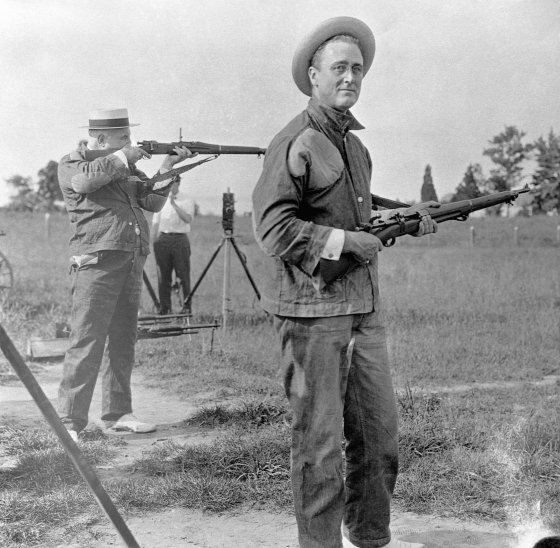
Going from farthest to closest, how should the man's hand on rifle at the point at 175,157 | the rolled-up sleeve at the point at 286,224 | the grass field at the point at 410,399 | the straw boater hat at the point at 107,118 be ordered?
the man's hand on rifle at the point at 175,157 → the straw boater hat at the point at 107,118 → the grass field at the point at 410,399 → the rolled-up sleeve at the point at 286,224

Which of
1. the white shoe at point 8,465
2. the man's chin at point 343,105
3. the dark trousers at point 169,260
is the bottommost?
the white shoe at point 8,465

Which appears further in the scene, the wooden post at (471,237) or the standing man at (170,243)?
the wooden post at (471,237)

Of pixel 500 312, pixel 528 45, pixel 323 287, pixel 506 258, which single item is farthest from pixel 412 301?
pixel 323 287

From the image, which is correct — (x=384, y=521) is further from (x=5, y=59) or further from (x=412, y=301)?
(x=412, y=301)

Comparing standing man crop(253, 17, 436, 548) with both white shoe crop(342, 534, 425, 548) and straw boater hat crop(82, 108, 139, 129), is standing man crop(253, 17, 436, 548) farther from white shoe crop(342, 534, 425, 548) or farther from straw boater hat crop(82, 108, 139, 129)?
straw boater hat crop(82, 108, 139, 129)

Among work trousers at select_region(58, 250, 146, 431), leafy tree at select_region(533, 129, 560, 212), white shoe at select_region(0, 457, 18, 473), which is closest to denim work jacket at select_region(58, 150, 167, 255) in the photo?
work trousers at select_region(58, 250, 146, 431)

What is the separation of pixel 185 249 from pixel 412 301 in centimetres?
316

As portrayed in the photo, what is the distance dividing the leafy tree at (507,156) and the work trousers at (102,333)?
15.2ft

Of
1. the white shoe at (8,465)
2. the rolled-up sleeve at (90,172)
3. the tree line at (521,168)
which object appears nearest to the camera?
the white shoe at (8,465)

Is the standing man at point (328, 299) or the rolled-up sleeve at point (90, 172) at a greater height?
the rolled-up sleeve at point (90, 172)

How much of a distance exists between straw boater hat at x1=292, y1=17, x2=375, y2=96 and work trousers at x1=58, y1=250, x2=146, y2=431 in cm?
251

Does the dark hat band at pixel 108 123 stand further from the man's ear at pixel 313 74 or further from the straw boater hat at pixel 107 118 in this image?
the man's ear at pixel 313 74

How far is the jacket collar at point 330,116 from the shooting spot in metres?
3.06

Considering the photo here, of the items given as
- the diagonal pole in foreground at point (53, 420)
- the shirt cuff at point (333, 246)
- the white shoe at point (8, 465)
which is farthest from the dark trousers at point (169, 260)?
the diagonal pole in foreground at point (53, 420)
